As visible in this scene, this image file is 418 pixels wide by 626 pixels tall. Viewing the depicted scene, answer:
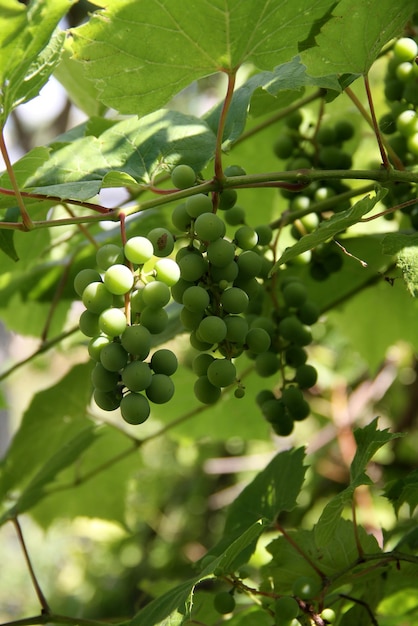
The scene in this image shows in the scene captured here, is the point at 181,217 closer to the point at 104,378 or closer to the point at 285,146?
the point at 104,378

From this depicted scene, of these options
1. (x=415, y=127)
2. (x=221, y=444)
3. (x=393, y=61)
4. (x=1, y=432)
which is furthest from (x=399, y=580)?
(x=1, y=432)

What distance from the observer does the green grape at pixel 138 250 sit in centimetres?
65

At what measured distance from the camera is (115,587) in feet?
8.39

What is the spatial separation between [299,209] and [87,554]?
246 centimetres

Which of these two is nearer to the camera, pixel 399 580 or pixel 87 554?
pixel 399 580

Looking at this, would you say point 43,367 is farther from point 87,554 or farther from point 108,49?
point 108,49

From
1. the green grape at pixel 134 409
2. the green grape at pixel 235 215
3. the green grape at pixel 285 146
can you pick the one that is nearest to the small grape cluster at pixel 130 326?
the green grape at pixel 134 409

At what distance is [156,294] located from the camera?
2.10 feet

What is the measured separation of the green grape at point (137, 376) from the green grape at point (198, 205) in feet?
0.53

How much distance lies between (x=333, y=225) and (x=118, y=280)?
203 mm

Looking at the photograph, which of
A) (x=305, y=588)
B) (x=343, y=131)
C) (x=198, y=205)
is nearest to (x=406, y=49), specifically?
(x=343, y=131)

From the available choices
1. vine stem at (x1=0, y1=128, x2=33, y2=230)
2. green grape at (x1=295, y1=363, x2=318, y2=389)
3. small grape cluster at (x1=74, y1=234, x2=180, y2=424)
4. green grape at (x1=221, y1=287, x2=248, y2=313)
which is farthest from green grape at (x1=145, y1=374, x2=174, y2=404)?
green grape at (x1=295, y1=363, x2=318, y2=389)

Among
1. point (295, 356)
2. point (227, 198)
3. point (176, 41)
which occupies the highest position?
point (176, 41)

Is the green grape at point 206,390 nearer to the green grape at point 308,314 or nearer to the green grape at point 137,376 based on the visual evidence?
the green grape at point 137,376
